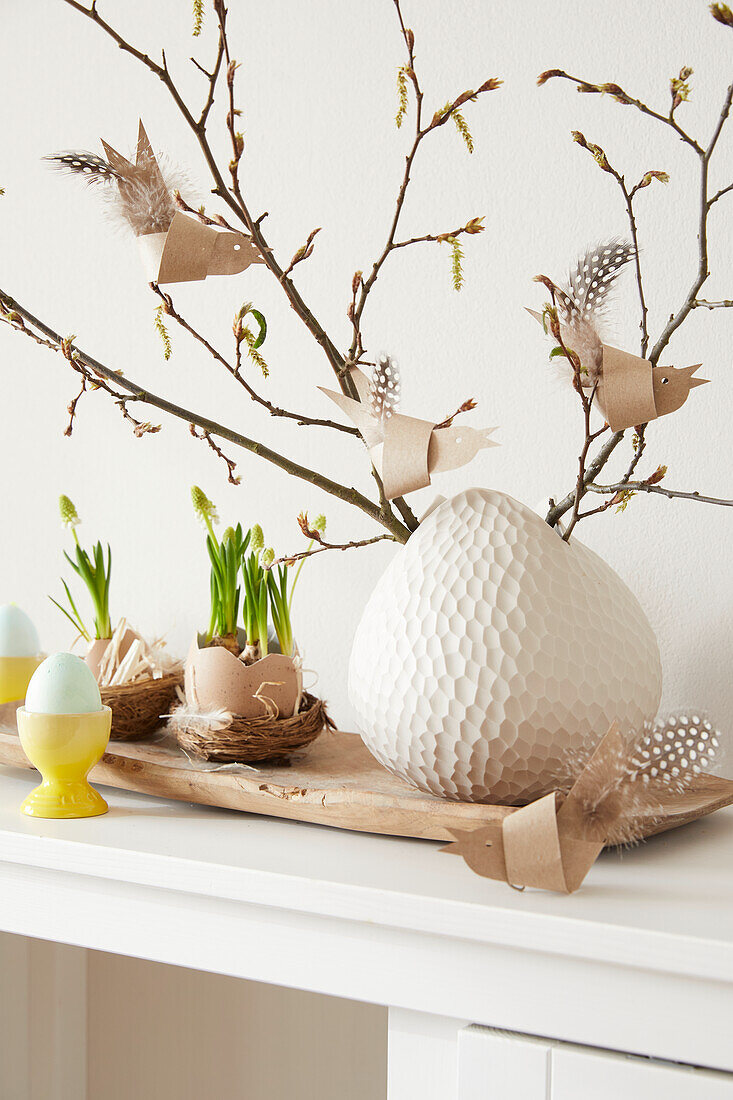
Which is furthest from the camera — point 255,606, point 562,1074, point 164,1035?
point 164,1035

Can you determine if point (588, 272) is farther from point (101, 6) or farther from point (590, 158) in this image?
point (101, 6)

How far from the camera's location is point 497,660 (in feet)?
1.89

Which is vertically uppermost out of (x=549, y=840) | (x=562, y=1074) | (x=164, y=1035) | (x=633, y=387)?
(x=633, y=387)

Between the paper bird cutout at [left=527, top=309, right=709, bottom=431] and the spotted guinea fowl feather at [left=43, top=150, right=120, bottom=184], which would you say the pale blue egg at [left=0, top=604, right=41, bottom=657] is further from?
the paper bird cutout at [left=527, top=309, right=709, bottom=431]

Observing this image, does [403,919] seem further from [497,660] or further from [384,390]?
[384,390]

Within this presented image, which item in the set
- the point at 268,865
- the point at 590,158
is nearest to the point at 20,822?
the point at 268,865

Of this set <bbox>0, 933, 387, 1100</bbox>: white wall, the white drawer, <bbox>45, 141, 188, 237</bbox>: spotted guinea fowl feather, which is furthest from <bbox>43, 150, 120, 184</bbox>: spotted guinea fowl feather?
<bbox>0, 933, 387, 1100</bbox>: white wall

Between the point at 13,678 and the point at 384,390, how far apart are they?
434 millimetres

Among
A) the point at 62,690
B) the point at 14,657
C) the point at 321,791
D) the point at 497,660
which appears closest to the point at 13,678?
the point at 14,657

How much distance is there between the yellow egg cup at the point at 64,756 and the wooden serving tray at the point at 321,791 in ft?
0.15

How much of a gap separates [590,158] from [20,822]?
68 centimetres

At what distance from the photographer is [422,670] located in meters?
0.59

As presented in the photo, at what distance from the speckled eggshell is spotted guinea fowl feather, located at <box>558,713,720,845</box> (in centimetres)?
23

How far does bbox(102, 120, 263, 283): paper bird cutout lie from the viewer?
62 centimetres
